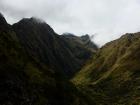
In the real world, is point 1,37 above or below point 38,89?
above

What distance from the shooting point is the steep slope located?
148750 millimetres

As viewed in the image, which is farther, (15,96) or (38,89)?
(38,89)

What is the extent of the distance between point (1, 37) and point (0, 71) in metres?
43.8

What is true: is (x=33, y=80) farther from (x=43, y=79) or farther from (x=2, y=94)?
(x=2, y=94)

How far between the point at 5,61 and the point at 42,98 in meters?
25.0

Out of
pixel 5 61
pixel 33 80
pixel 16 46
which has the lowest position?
pixel 33 80

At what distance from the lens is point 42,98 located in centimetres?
16362

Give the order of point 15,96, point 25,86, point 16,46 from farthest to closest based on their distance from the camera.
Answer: point 16,46 → point 25,86 → point 15,96

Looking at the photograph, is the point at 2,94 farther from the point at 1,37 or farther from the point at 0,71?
the point at 1,37

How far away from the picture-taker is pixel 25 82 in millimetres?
161500

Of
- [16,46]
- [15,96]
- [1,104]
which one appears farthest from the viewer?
[16,46]

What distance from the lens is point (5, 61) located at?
163375 millimetres

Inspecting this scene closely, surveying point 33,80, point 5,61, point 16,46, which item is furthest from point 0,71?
point 16,46

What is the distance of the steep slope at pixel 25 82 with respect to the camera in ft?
488
